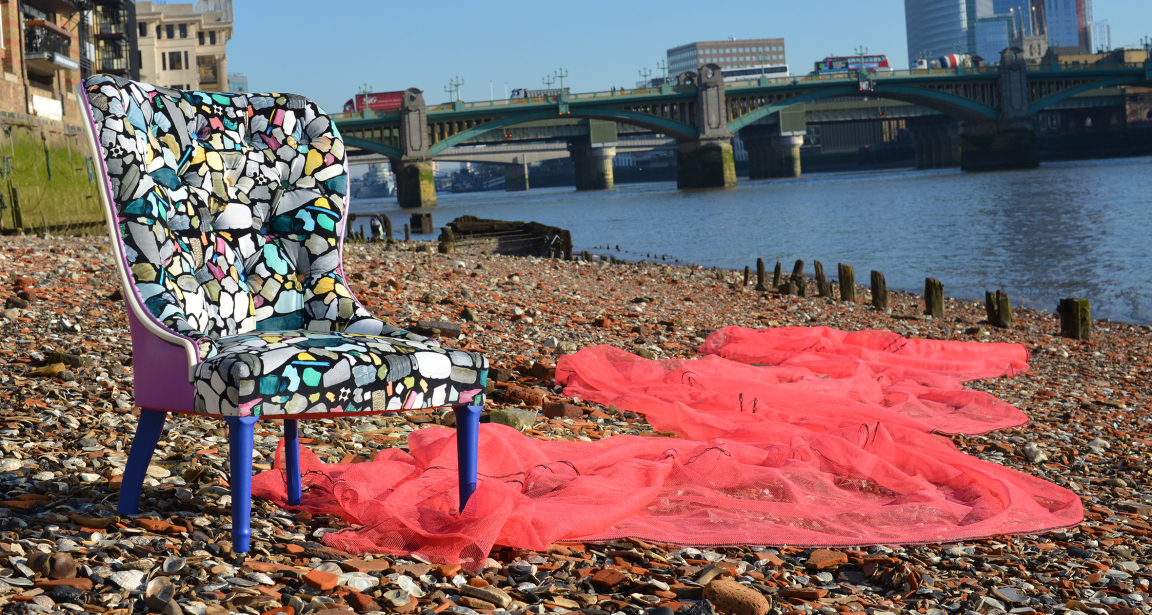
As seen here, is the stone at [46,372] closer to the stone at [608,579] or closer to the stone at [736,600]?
the stone at [608,579]

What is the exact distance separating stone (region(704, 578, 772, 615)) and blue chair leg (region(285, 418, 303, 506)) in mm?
1271

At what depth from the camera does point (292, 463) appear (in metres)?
2.80

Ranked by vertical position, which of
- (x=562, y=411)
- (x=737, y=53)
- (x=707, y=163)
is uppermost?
(x=737, y=53)

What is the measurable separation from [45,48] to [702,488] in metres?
34.7

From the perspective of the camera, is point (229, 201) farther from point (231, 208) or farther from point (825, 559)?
point (825, 559)

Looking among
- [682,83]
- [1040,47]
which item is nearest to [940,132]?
[682,83]

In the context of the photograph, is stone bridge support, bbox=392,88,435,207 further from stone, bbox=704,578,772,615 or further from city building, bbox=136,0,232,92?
stone, bbox=704,578,772,615

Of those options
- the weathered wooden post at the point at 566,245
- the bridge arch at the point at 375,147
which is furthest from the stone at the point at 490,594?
the bridge arch at the point at 375,147

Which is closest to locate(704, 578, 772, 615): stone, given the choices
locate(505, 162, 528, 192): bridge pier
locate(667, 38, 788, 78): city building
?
locate(505, 162, 528, 192): bridge pier

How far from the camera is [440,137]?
55469 mm

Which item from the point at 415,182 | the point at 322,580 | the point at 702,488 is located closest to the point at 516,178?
the point at 415,182

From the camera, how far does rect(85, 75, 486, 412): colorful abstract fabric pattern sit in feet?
8.45

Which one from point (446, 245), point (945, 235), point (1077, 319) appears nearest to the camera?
point (1077, 319)

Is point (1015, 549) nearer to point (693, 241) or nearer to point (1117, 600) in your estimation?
point (1117, 600)
